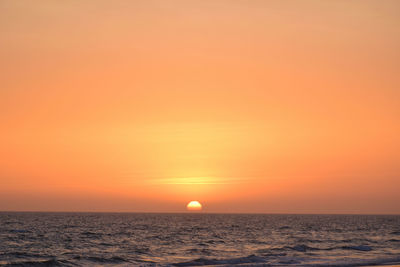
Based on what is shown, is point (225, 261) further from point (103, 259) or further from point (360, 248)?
point (360, 248)

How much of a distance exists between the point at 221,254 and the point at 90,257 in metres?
11.6

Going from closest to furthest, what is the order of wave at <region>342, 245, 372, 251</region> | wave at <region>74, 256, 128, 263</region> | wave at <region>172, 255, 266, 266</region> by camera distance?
wave at <region>172, 255, 266, 266</region>, wave at <region>74, 256, 128, 263</region>, wave at <region>342, 245, 372, 251</region>

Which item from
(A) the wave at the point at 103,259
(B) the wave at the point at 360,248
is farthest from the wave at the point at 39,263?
(B) the wave at the point at 360,248

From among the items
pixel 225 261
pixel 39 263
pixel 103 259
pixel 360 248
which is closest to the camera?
pixel 39 263

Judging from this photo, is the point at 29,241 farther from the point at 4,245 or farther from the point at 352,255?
the point at 352,255

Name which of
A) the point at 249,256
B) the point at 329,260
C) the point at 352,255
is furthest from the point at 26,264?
the point at 352,255

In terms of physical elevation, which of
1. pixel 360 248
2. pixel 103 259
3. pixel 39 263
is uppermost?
pixel 360 248

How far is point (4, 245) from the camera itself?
159 feet

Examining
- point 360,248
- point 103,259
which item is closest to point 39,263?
point 103,259

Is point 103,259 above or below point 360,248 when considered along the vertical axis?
below

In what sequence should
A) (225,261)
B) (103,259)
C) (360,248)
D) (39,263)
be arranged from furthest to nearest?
1. (360,248)
2. (103,259)
3. (225,261)
4. (39,263)

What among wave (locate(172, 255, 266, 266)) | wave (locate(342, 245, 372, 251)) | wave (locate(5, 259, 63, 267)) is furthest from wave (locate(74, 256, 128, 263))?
wave (locate(342, 245, 372, 251))

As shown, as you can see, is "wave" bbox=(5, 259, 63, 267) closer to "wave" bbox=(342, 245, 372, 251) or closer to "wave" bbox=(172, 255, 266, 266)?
"wave" bbox=(172, 255, 266, 266)

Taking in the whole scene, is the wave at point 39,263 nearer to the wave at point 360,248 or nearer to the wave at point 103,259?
the wave at point 103,259
